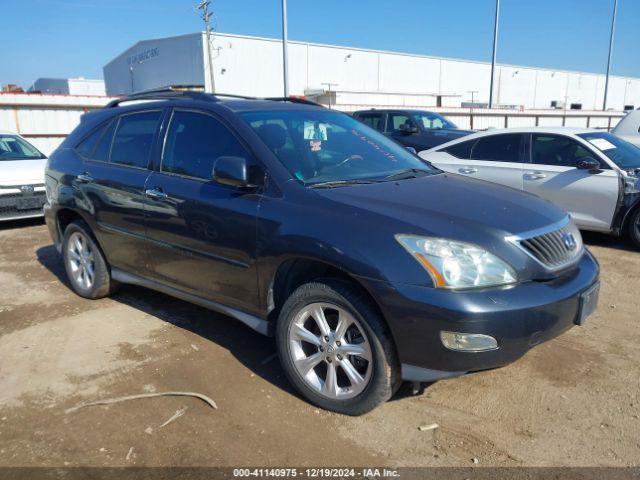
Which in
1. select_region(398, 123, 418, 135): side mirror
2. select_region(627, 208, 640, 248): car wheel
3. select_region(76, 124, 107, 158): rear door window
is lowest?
select_region(627, 208, 640, 248): car wheel

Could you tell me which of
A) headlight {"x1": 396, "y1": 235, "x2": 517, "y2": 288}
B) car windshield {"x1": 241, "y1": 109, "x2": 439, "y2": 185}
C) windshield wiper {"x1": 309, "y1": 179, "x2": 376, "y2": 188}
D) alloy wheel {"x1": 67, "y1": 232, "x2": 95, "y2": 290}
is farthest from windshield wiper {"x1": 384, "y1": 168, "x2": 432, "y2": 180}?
alloy wheel {"x1": 67, "y1": 232, "x2": 95, "y2": 290}

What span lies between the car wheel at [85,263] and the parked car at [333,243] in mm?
299

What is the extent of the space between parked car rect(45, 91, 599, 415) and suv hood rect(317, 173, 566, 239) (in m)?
0.01

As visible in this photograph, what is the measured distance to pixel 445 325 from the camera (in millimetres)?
2520

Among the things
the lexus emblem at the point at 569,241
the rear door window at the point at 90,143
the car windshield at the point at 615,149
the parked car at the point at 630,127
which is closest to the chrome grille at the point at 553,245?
the lexus emblem at the point at 569,241

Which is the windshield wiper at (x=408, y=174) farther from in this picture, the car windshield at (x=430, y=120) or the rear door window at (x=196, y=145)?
the car windshield at (x=430, y=120)

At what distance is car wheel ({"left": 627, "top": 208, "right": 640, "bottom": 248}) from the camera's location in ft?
20.6

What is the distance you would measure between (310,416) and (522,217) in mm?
1650

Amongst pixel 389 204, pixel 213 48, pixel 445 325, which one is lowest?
pixel 445 325

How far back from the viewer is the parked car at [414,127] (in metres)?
11.3

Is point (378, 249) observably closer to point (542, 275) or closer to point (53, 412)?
point (542, 275)

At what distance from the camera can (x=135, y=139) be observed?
4230 millimetres

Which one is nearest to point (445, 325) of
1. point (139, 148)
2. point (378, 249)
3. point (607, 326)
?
point (378, 249)

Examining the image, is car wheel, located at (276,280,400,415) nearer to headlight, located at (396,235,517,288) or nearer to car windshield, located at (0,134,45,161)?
headlight, located at (396,235,517,288)
